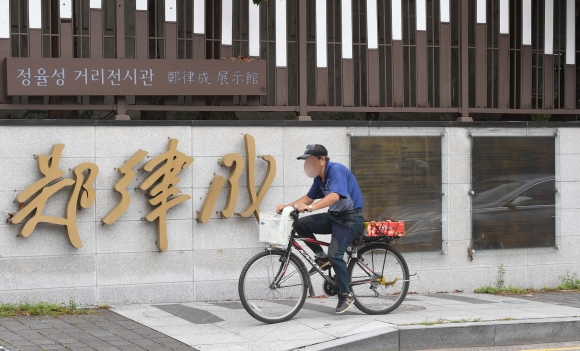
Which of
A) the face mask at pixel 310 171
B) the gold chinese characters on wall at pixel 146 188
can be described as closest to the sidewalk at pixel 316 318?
the gold chinese characters on wall at pixel 146 188

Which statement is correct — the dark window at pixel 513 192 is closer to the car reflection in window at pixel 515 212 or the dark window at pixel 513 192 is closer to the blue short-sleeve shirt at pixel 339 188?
the car reflection in window at pixel 515 212

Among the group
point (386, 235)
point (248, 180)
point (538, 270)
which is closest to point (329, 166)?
point (386, 235)

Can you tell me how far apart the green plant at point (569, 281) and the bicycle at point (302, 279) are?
3.55 metres

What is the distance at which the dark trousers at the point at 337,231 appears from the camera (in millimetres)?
8466

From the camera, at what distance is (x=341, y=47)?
1080cm

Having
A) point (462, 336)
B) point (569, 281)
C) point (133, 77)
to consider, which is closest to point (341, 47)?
point (133, 77)

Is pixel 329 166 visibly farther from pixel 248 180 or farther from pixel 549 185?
pixel 549 185

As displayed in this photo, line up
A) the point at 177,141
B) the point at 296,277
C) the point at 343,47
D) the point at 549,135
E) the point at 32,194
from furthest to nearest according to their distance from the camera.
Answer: the point at 549,135, the point at 343,47, the point at 177,141, the point at 32,194, the point at 296,277

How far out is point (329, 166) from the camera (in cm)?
848

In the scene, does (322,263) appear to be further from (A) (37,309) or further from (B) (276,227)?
(A) (37,309)

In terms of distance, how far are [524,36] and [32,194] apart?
6802mm

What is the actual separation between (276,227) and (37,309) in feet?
9.22

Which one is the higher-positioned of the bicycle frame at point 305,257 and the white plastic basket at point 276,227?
the white plastic basket at point 276,227

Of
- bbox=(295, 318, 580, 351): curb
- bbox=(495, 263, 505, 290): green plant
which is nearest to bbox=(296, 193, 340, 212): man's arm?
bbox=(295, 318, 580, 351): curb
